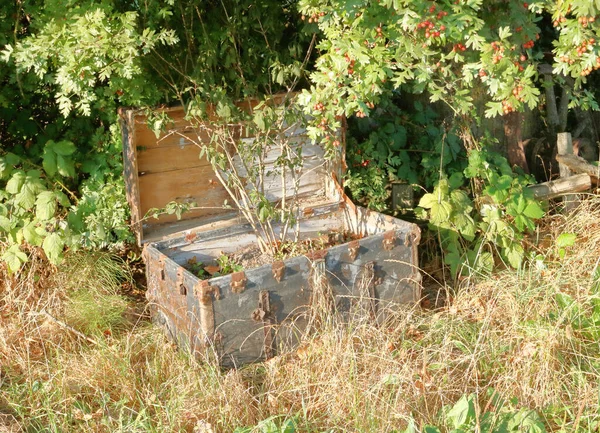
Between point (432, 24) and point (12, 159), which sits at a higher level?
point (432, 24)

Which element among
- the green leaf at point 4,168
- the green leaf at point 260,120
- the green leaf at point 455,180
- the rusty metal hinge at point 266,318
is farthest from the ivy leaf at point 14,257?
the green leaf at point 455,180

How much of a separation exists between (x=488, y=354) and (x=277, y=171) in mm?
1987

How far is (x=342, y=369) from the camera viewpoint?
4.24 m

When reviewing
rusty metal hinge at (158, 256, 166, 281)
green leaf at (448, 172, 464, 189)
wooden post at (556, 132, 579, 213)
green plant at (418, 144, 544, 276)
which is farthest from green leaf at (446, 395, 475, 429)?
wooden post at (556, 132, 579, 213)

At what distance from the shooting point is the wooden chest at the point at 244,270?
477cm

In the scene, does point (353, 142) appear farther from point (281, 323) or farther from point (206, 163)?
point (281, 323)

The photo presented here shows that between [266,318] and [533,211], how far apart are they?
2048 mm

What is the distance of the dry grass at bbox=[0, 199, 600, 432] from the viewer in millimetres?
3980

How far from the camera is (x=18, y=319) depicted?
4914mm

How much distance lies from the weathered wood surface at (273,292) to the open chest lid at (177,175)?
0.77 feet

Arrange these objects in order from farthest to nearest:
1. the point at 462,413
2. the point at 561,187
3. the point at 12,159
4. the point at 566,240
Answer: the point at 561,187, the point at 566,240, the point at 12,159, the point at 462,413

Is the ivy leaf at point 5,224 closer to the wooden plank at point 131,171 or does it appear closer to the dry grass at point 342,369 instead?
the dry grass at point 342,369

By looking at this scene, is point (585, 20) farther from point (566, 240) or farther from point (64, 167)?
point (64, 167)

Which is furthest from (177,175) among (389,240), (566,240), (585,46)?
(585,46)
